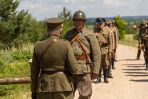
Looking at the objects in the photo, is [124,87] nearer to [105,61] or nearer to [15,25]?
[105,61]

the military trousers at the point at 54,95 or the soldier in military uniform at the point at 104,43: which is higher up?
the military trousers at the point at 54,95

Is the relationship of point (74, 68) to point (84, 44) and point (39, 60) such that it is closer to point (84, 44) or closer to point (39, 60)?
point (39, 60)

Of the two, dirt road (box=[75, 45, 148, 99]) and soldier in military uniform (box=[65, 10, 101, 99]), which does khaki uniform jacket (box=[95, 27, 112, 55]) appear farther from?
soldier in military uniform (box=[65, 10, 101, 99])

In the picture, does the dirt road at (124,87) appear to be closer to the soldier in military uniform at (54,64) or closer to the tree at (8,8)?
the soldier in military uniform at (54,64)

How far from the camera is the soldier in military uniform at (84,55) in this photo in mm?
10078

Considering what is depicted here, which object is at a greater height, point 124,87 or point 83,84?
point 83,84

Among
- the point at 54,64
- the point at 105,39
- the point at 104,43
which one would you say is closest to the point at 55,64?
the point at 54,64

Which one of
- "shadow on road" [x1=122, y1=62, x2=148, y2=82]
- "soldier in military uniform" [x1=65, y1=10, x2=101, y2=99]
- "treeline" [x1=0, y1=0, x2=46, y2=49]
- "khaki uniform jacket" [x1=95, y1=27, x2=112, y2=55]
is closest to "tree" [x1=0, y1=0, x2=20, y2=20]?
"treeline" [x1=0, y1=0, x2=46, y2=49]

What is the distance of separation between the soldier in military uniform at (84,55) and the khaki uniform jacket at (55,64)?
185 cm

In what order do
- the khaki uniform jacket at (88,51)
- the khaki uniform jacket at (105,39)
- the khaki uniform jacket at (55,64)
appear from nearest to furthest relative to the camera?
the khaki uniform jacket at (55,64) < the khaki uniform jacket at (88,51) < the khaki uniform jacket at (105,39)

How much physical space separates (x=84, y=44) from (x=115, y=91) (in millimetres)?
6053

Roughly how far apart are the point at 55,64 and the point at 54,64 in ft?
0.05

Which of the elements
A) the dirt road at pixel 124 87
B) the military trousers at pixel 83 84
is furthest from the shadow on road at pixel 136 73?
the military trousers at pixel 83 84

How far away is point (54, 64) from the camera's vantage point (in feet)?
26.6
